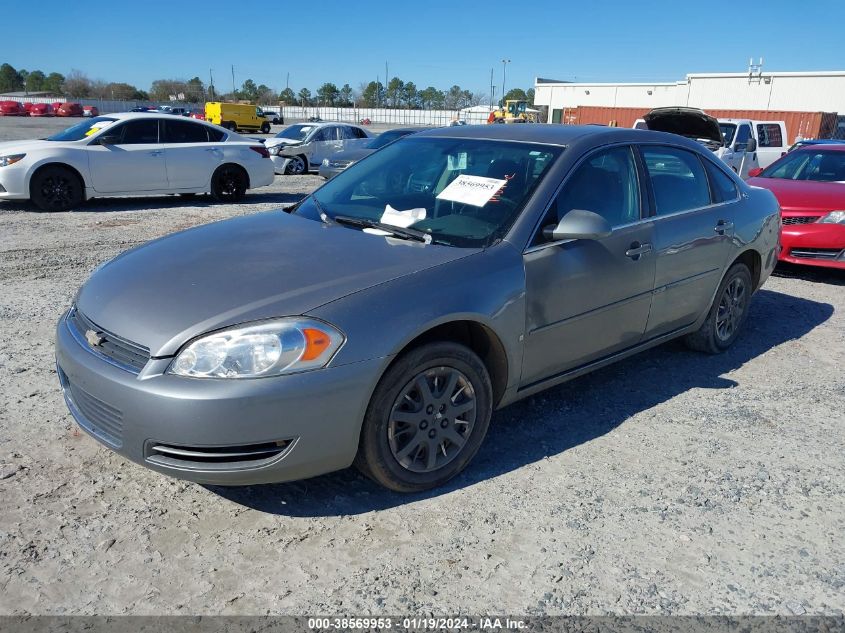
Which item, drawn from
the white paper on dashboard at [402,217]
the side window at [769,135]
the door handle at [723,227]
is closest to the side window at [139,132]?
the white paper on dashboard at [402,217]

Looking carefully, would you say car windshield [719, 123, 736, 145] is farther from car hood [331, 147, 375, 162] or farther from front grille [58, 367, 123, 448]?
front grille [58, 367, 123, 448]

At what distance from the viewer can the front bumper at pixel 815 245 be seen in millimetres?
7156

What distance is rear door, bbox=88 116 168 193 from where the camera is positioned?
34.1ft

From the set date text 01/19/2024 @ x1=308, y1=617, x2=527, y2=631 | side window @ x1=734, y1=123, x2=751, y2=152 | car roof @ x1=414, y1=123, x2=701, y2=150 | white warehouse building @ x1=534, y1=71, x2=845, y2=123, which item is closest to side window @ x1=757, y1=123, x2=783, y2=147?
side window @ x1=734, y1=123, x2=751, y2=152

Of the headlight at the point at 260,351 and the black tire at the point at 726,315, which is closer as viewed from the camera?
the headlight at the point at 260,351

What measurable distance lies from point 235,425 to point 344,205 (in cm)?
181

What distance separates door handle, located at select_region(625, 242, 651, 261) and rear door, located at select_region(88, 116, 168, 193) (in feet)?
29.6

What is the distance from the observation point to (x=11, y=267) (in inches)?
272

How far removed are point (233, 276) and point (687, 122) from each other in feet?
40.7

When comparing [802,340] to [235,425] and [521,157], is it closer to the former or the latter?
[521,157]

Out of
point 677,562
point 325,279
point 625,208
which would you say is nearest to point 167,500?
point 325,279

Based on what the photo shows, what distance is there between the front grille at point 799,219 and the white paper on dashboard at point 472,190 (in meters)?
5.05

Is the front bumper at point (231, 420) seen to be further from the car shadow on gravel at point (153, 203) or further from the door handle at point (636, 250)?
the car shadow on gravel at point (153, 203)

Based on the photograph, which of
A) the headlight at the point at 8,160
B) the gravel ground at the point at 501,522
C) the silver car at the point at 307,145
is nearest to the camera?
the gravel ground at the point at 501,522
